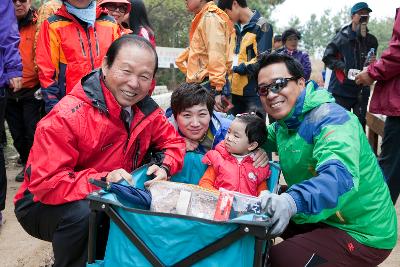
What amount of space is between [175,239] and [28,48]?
3.45 meters

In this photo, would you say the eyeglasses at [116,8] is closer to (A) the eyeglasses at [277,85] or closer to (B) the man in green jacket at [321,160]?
(B) the man in green jacket at [321,160]

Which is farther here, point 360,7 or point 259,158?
point 360,7

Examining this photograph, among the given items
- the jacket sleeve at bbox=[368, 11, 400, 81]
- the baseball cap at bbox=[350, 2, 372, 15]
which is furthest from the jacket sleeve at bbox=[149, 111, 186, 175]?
the baseball cap at bbox=[350, 2, 372, 15]

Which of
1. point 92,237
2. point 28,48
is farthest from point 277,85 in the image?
point 28,48

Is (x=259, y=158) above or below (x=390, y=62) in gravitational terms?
below

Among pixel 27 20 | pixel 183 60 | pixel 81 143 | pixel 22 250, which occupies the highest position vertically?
pixel 27 20

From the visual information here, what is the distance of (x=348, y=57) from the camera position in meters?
6.04

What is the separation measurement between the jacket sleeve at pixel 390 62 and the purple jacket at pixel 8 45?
2783 mm

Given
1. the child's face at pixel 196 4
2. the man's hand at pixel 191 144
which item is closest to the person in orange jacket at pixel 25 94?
the child's face at pixel 196 4

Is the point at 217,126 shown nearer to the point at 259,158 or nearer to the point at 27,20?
the point at 259,158

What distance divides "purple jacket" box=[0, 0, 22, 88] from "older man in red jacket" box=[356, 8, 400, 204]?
2.74 meters

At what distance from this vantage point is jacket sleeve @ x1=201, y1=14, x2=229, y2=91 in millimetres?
4035

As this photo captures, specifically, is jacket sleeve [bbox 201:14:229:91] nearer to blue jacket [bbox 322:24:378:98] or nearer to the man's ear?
the man's ear

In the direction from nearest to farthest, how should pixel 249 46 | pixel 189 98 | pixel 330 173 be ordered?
pixel 330 173
pixel 189 98
pixel 249 46
